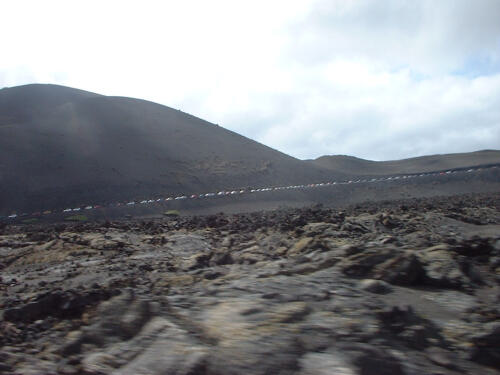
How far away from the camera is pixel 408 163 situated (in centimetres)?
5281

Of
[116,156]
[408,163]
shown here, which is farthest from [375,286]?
[408,163]

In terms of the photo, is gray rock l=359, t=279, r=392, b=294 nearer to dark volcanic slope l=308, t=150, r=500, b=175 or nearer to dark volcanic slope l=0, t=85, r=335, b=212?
dark volcanic slope l=0, t=85, r=335, b=212

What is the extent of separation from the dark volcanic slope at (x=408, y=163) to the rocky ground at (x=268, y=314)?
134 feet

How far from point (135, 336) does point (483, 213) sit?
1392cm

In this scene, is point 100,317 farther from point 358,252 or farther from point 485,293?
point 485,293

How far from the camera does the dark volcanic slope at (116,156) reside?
3102cm

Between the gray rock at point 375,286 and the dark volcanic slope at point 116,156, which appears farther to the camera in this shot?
the dark volcanic slope at point 116,156

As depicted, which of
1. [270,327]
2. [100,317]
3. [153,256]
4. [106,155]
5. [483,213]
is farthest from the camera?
[106,155]

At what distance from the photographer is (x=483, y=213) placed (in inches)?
588

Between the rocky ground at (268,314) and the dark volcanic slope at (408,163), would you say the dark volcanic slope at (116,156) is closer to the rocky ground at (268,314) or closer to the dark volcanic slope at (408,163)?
the dark volcanic slope at (408,163)

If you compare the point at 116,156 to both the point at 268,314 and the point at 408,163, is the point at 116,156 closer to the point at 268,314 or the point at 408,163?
the point at 408,163

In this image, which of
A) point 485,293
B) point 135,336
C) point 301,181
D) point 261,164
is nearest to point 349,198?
point 301,181

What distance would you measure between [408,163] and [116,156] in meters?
33.6

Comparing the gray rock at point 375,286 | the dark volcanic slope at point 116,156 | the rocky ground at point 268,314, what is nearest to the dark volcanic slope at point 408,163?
the dark volcanic slope at point 116,156
